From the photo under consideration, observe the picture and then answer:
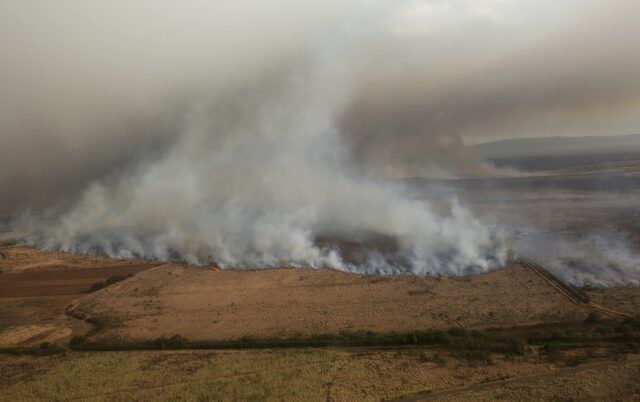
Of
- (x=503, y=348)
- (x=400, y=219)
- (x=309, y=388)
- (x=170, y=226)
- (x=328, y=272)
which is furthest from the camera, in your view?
(x=170, y=226)

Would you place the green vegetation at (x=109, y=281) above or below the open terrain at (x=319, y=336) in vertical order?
above

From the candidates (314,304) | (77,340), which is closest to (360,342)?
(314,304)

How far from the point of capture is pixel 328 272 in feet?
145

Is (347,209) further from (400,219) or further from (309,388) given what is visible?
(309,388)

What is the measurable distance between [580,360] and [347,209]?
5212cm

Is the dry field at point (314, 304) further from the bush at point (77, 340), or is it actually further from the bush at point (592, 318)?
the bush at point (77, 340)

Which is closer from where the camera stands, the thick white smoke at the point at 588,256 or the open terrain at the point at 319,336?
the open terrain at the point at 319,336

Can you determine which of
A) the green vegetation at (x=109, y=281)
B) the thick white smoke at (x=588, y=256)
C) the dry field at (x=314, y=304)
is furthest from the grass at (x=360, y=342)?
the thick white smoke at (x=588, y=256)

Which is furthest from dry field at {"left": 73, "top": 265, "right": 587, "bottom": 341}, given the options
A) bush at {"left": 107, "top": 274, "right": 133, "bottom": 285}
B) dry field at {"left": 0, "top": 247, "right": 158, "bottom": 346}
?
dry field at {"left": 0, "top": 247, "right": 158, "bottom": 346}

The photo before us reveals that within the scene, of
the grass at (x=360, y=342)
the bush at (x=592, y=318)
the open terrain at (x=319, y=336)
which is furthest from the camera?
the bush at (x=592, y=318)

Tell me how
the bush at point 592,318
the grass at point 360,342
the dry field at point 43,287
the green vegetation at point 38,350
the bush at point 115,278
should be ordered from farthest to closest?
the bush at point 115,278 → the dry field at point 43,287 → the green vegetation at point 38,350 → the bush at point 592,318 → the grass at point 360,342

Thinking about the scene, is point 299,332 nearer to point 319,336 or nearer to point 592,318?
point 319,336

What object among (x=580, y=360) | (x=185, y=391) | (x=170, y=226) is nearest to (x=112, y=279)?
(x=170, y=226)

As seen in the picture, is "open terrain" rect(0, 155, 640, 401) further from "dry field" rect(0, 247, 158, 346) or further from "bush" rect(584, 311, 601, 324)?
"dry field" rect(0, 247, 158, 346)
